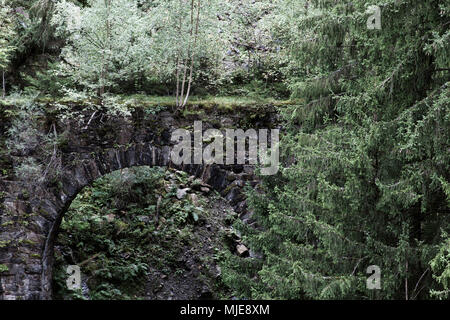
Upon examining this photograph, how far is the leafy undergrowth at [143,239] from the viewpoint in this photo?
968cm

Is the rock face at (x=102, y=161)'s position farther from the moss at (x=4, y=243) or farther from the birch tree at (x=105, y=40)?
the birch tree at (x=105, y=40)

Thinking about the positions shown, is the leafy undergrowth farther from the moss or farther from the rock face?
the rock face

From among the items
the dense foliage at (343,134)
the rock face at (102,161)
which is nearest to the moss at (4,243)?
the rock face at (102,161)

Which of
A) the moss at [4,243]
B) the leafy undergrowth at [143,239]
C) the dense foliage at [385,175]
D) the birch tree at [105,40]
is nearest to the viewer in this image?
the dense foliage at [385,175]

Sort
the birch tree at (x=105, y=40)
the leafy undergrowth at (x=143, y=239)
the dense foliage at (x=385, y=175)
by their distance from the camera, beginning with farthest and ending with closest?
the leafy undergrowth at (x=143, y=239)
the birch tree at (x=105, y=40)
the dense foliage at (x=385, y=175)

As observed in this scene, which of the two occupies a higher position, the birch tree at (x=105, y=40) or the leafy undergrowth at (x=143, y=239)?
the birch tree at (x=105, y=40)

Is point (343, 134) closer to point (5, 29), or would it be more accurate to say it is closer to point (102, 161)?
point (102, 161)

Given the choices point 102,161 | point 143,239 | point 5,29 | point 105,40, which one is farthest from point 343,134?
point 5,29

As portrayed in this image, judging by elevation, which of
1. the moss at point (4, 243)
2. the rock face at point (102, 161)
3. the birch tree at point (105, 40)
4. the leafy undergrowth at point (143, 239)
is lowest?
the leafy undergrowth at point (143, 239)

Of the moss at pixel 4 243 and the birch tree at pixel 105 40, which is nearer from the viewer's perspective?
the moss at pixel 4 243
